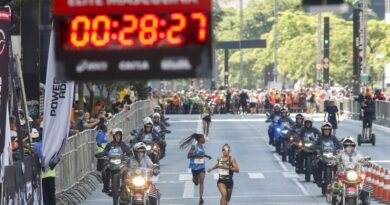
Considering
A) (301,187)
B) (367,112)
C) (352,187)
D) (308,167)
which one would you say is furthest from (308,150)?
(367,112)

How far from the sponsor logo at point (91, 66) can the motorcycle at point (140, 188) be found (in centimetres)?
1575

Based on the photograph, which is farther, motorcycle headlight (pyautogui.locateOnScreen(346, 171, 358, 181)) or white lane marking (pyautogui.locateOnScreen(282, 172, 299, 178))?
white lane marking (pyautogui.locateOnScreen(282, 172, 299, 178))

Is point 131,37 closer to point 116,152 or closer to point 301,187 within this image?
point 116,152

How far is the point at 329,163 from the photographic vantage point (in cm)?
3441

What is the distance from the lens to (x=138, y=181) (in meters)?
29.0

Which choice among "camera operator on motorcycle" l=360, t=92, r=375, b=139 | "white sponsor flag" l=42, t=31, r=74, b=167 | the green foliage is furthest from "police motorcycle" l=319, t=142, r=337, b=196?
the green foliage

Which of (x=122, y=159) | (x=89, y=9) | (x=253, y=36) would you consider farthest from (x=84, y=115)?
(x=253, y=36)

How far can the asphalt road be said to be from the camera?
36031mm

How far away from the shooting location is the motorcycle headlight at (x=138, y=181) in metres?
28.9

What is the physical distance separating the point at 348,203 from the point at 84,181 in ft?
30.8

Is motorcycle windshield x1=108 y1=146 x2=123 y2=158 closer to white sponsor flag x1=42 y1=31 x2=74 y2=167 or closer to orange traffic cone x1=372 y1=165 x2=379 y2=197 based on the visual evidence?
orange traffic cone x1=372 y1=165 x2=379 y2=197

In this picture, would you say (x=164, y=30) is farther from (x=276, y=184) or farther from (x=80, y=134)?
(x=276, y=184)

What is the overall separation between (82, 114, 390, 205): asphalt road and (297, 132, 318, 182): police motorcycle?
403mm

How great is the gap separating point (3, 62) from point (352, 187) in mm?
11304
